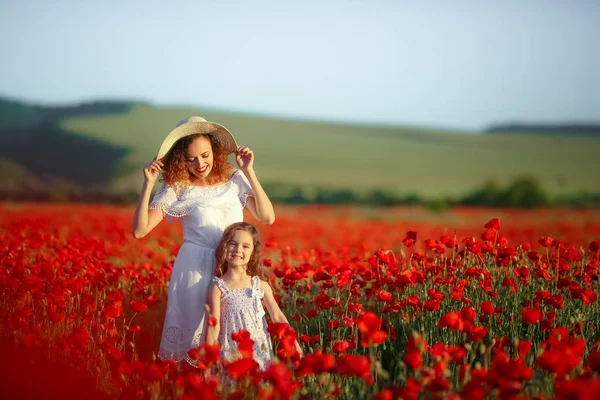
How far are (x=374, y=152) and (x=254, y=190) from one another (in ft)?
68.4

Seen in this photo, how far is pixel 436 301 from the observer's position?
122 inches

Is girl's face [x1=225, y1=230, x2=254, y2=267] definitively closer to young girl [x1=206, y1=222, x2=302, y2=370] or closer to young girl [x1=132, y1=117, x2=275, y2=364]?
young girl [x1=206, y1=222, x2=302, y2=370]

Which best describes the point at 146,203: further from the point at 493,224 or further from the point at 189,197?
the point at 493,224

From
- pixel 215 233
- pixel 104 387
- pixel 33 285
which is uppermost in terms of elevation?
pixel 215 233

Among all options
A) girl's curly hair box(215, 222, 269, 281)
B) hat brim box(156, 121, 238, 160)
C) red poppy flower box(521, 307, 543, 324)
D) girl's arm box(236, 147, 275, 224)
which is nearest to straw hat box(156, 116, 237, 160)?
hat brim box(156, 121, 238, 160)

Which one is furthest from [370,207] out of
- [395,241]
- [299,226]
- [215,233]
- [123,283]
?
[215,233]

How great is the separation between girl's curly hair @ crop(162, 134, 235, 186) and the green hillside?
10337 mm

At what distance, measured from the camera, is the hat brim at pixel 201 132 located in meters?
3.42

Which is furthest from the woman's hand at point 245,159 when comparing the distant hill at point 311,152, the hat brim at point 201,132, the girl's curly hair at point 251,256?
the distant hill at point 311,152

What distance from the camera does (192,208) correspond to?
11.4 feet

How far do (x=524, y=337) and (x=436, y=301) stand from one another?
2.74 feet

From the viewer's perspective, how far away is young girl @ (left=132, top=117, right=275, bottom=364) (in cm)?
341

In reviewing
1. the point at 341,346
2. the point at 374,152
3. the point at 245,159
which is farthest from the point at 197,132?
the point at 374,152

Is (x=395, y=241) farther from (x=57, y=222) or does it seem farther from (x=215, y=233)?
(x=215, y=233)
